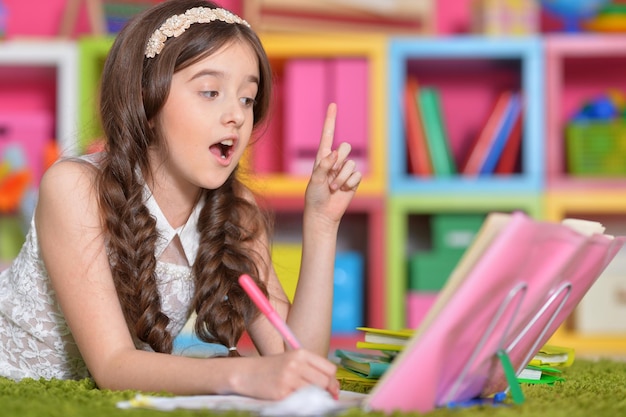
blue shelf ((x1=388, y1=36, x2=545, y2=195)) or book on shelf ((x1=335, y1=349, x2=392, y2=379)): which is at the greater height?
blue shelf ((x1=388, y1=36, x2=545, y2=195))

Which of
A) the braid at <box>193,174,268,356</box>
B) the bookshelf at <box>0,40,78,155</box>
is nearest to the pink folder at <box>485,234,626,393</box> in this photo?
the braid at <box>193,174,268,356</box>

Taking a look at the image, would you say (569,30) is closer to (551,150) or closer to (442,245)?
(551,150)

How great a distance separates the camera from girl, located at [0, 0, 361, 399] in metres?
1.16

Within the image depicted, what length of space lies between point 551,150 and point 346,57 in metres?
0.65

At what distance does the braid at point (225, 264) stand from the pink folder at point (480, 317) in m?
0.50

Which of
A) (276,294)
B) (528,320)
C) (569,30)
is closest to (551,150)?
(569,30)

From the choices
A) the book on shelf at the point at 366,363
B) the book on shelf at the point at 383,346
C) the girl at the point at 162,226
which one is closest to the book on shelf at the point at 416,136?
the girl at the point at 162,226

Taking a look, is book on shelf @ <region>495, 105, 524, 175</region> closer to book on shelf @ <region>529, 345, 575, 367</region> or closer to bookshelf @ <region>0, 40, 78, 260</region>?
bookshelf @ <region>0, 40, 78, 260</region>

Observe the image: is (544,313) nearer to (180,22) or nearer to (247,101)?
(247,101)

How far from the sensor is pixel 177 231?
1.39 metres

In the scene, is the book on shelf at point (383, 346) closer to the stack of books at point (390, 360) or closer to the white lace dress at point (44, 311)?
the stack of books at point (390, 360)

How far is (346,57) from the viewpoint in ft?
Answer: 9.07

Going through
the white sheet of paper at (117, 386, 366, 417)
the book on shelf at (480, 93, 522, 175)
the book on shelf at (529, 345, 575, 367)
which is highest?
the book on shelf at (480, 93, 522, 175)

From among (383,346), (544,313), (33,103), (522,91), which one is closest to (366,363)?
(383,346)
